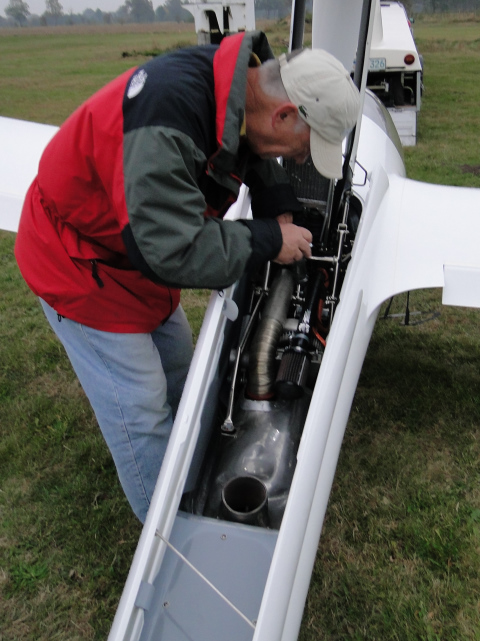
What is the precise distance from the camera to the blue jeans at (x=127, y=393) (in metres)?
2.10

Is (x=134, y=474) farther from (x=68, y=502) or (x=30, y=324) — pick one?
(x=30, y=324)

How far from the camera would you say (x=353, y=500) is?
2854 mm

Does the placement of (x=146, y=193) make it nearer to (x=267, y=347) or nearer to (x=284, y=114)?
(x=284, y=114)

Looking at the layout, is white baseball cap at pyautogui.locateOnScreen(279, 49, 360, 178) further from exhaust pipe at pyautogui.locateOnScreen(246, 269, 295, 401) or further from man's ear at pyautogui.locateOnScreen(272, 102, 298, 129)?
exhaust pipe at pyautogui.locateOnScreen(246, 269, 295, 401)

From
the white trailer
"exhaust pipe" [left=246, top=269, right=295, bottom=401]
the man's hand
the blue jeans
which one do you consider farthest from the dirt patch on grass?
the blue jeans

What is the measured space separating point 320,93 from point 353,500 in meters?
2.04

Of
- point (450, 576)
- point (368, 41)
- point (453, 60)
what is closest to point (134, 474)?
point (450, 576)

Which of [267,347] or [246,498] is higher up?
[267,347]

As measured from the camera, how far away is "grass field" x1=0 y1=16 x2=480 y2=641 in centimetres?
234

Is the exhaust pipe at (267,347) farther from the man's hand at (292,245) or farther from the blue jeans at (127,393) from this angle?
the man's hand at (292,245)

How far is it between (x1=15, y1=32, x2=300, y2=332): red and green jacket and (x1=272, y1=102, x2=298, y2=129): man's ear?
0.41 ft

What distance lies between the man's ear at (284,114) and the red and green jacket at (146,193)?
0.12m

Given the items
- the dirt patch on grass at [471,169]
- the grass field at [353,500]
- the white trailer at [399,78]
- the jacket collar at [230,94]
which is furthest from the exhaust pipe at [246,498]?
the white trailer at [399,78]

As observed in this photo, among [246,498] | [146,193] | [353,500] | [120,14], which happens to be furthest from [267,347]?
[120,14]
